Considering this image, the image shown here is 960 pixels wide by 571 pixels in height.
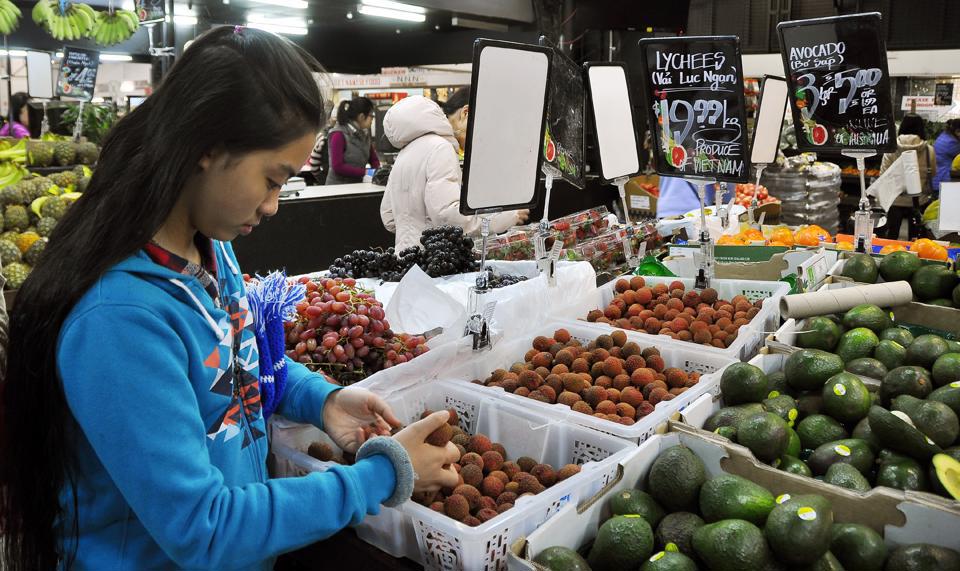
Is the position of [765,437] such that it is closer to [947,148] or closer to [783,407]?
[783,407]

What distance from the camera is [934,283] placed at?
2.47 m

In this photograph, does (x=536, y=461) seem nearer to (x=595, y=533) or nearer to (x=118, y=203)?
(x=595, y=533)

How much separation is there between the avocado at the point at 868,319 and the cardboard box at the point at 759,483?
0.94 meters

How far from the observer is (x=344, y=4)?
8.00m

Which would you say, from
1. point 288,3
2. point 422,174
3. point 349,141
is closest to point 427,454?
point 422,174

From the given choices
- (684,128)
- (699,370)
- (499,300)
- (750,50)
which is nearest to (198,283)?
(499,300)

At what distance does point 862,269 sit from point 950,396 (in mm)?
1238

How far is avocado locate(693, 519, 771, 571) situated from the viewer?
3.69 ft

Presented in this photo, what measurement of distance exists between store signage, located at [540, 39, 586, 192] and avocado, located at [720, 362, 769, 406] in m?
1.02

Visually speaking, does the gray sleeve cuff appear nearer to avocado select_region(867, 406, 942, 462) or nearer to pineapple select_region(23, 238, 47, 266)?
avocado select_region(867, 406, 942, 462)

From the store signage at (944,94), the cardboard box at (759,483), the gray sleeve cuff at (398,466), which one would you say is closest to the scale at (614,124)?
the cardboard box at (759,483)

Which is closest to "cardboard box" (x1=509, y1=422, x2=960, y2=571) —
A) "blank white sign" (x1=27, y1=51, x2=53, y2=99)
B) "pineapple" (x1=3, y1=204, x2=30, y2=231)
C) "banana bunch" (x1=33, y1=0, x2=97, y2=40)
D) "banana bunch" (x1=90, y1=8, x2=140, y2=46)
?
"pineapple" (x1=3, y1=204, x2=30, y2=231)

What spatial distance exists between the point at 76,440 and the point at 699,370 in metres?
1.57

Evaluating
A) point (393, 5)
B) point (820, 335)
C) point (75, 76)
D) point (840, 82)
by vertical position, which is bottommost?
point (820, 335)
